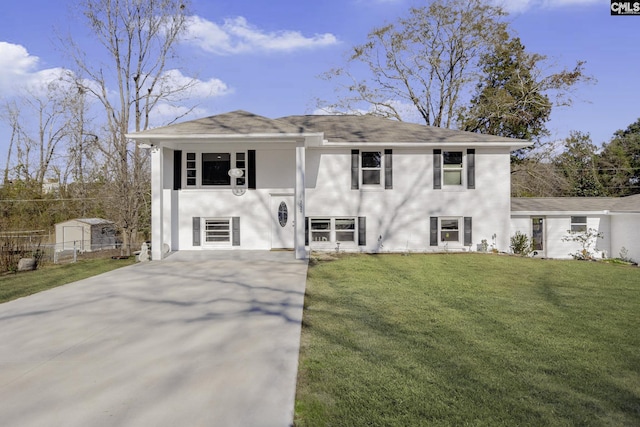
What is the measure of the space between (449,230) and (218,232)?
8089 mm

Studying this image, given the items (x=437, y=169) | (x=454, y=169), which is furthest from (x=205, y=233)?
(x=454, y=169)

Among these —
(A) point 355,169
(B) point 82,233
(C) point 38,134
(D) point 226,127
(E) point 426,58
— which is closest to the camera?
(D) point 226,127

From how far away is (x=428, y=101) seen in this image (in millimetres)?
25703

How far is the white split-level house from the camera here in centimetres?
1362

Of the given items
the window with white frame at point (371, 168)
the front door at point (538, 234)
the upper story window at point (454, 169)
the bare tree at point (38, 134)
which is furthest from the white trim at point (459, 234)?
the bare tree at point (38, 134)

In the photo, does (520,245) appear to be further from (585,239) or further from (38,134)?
(38,134)

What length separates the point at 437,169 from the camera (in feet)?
45.9

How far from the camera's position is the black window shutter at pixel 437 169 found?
45.8 ft

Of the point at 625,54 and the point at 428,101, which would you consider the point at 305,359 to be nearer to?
the point at 625,54

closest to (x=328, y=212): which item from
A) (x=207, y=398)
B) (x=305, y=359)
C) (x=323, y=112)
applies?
(x=305, y=359)

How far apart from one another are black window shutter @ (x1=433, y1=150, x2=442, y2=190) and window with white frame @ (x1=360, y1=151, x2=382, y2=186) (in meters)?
1.88

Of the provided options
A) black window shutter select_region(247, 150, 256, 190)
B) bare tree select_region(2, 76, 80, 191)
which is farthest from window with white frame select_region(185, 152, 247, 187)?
bare tree select_region(2, 76, 80, 191)

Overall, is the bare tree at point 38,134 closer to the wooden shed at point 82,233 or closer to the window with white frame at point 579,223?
the wooden shed at point 82,233

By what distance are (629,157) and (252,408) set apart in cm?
4286
